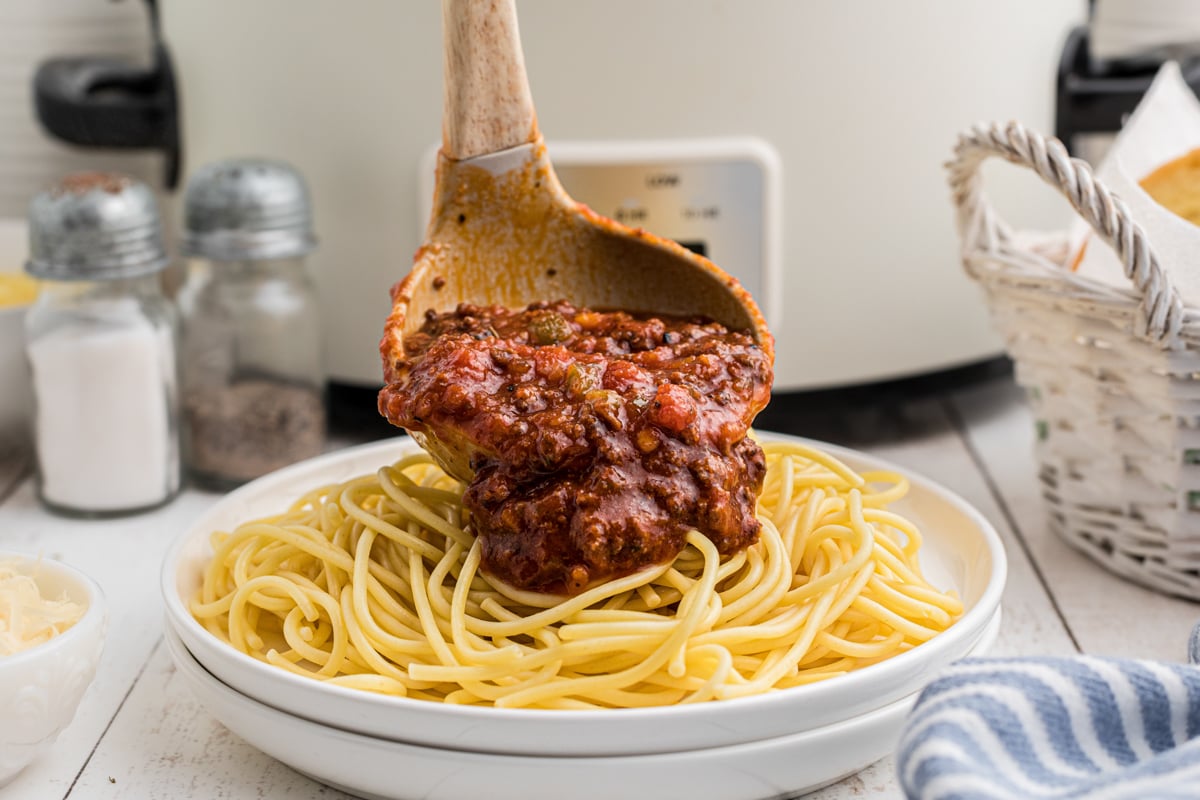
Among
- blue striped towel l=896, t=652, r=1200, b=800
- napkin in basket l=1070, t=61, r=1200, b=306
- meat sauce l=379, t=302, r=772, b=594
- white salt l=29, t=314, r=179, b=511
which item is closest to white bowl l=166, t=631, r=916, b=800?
blue striped towel l=896, t=652, r=1200, b=800

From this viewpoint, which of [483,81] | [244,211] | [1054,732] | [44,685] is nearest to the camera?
[1054,732]

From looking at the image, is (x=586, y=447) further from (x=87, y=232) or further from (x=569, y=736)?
(x=87, y=232)

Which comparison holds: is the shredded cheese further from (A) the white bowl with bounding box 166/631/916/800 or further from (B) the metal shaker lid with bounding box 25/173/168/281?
(B) the metal shaker lid with bounding box 25/173/168/281

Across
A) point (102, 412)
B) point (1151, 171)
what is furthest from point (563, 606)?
point (1151, 171)

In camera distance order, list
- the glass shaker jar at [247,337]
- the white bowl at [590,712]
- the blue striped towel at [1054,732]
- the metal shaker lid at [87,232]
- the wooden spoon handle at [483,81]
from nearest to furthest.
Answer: the blue striped towel at [1054,732]
the white bowl at [590,712]
the wooden spoon handle at [483,81]
the metal shaker lid at [87,232]
the glass shaker jar at [247,337]

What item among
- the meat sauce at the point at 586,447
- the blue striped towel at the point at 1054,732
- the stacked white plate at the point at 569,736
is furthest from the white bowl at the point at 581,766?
the meat sauce at the point at 586,447

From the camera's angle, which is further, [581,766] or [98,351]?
[98,351]

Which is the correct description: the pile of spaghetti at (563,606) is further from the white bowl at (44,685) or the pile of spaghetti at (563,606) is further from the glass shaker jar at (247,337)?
the glass shaker jar at (247,337)

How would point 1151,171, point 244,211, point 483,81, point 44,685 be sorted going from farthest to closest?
point 244,211
point 1151,171
point 483,81
point 44,685
